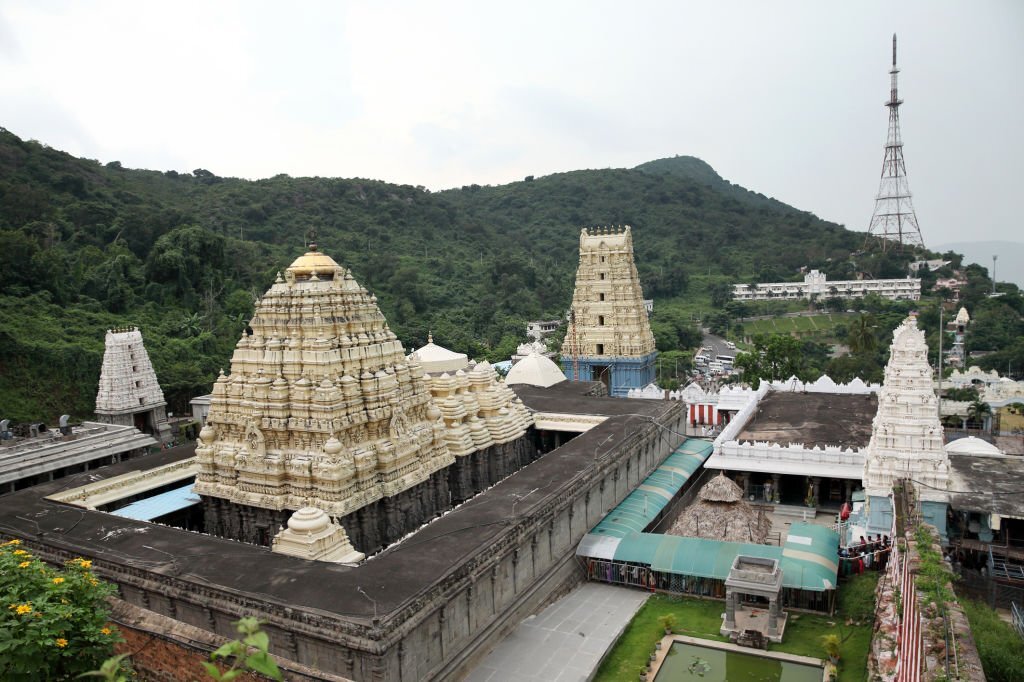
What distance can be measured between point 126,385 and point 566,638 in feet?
78.8

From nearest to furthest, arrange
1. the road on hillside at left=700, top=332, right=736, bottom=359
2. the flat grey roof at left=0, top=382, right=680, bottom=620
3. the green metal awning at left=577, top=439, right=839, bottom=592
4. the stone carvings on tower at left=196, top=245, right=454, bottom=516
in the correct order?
the flat grey roof at left=0, top=382, right=680, bottom=620 < the green metal awning at left=577, top=439, right=839, bottom=592 < the stone carvings on tower at left=196, top=245, right=454, bottom=516 < the road on hillside at left=700, top=332, right=736, bottom=359

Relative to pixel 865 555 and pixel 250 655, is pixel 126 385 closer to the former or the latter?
pixel 865 555

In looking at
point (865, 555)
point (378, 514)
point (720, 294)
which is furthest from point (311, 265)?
point (720, 294)

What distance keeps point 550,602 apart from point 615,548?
2572mm

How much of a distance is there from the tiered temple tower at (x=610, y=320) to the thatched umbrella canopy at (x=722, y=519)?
52.5ft

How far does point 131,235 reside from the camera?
56281mm

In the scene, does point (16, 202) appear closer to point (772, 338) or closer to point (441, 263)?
point (441, 263)

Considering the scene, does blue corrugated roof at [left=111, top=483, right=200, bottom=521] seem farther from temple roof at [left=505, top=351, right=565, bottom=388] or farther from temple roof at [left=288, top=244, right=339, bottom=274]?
temple roof at [left=505, top=351, right=565, bottom=388]

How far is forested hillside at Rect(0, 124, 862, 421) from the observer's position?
3981 cm

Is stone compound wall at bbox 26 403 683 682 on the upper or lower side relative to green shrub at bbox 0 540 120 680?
lower

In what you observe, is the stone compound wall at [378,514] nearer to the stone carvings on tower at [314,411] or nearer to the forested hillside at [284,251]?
the stone carvings on tower at [314,411]

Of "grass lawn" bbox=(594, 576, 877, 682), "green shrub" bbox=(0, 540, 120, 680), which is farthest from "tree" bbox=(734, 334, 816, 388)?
"green shrub" bbox=(0, 540, 120, 680)

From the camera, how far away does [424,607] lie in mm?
13094

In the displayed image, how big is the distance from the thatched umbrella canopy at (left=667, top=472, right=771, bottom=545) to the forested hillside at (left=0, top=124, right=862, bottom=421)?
1118 inches
